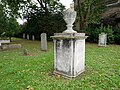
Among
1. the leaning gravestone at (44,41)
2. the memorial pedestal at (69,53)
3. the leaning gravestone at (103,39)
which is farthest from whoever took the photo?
the leaning gravestone at (103,39)

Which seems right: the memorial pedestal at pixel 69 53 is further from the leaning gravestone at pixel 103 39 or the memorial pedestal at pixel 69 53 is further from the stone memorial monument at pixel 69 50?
the leaning gravestone at pixel 103 39

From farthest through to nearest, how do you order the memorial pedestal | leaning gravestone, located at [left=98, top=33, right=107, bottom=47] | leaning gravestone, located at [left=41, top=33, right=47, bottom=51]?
leaning gravestone, located at [left=98, top=33, right=107, bottom=47]
leaning gravestone, located at [left=41, top=33, right=47, bottom=51]
the memorial pedestal

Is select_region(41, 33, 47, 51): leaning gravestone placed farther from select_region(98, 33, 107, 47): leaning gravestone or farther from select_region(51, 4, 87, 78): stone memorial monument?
select_region(51, 4, 87, 78): stone memorial monument

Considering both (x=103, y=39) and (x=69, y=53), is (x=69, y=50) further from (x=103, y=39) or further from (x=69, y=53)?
(x=103, y=39)

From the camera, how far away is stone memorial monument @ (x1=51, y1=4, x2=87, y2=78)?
13.8 ft

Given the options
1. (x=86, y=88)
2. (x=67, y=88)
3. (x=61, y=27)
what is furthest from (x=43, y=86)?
(x=61, y=27)

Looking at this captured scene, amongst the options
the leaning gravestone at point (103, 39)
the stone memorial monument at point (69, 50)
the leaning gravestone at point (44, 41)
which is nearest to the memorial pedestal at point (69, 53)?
the stone memorial monument at point (69, 50)

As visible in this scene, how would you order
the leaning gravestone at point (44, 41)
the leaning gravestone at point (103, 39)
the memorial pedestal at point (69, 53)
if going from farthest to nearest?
the leaning gravestone at point (103, 39)
the leaning gravestone at point (44, 41)
the memorial pedestal at point (69, 53)

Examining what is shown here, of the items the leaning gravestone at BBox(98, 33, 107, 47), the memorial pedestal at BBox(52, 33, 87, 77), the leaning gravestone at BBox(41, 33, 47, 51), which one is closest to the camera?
the memorial pedestal at BBox(52, 33, 87, 77)

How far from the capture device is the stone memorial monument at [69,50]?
13.8ft

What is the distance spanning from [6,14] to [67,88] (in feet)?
36.2

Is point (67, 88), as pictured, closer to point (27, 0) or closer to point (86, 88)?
point (86, 88)

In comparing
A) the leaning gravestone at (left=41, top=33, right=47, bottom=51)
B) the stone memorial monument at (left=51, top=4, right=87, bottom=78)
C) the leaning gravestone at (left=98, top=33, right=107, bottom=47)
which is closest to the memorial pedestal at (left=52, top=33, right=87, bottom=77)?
the stone memorial monument at (left=51, top=4, right=87, bottom=78)

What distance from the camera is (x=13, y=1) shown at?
45.1 feet
